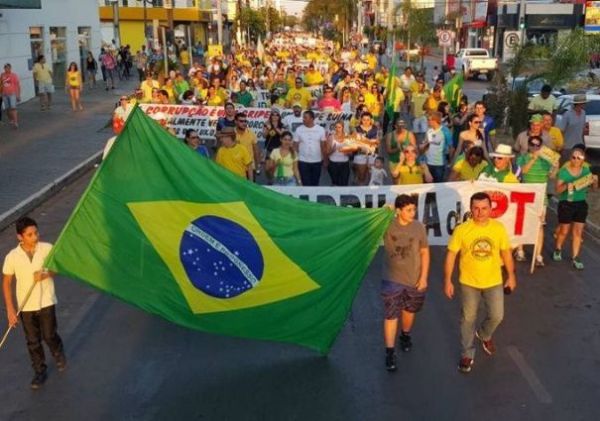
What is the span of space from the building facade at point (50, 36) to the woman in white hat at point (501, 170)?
20.1 meters

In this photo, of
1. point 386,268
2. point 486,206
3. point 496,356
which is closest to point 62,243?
point 386,268

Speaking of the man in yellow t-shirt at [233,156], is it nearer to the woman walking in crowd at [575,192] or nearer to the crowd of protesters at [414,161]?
the crowd of protesters at [414,161]

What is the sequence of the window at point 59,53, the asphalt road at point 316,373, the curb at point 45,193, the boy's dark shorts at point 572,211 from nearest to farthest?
1. the asphalt road at point 316,373
2. the boy's dark shorts at point 572,211
3. the curb at point 45,193
4. the window at point 59,53

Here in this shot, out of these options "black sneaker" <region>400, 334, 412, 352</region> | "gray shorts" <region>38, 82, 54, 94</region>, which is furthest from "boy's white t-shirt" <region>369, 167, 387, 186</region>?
"gray shorts" <region>38, 82, 54, 94</region>

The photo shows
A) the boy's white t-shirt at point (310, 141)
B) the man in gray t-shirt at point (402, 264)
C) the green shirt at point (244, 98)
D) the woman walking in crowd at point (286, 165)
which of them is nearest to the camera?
the man in gray t-shirt at point (402, 264)

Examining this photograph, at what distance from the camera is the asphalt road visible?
6055 mm

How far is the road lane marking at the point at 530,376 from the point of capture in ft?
20.6

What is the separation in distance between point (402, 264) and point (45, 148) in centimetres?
1356

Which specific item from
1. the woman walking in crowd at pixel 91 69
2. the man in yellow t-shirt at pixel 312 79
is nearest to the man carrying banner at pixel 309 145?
the man in yellow t-shirt at pixel 312 79

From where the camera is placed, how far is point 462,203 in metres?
9.46

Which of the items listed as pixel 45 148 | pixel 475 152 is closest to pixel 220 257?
pixel 475 152

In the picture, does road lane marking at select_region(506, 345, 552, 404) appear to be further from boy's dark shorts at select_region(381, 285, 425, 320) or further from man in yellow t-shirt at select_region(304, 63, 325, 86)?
man in yellow t-shirt at select_region(304, 63, 325, 86)

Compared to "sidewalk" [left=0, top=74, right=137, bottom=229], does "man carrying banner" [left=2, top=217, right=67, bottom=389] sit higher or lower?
higher

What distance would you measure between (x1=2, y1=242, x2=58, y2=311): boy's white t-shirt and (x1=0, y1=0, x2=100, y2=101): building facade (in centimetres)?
2093
